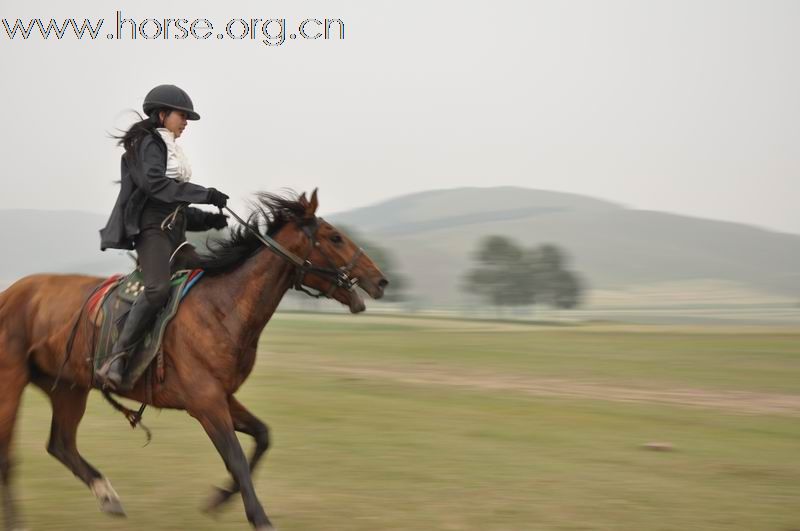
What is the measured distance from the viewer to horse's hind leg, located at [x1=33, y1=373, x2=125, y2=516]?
8.11 metres

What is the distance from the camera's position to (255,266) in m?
7.51

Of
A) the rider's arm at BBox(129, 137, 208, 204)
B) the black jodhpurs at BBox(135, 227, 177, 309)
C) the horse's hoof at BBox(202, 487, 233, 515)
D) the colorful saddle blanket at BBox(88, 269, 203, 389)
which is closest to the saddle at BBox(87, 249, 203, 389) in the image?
the colorful saddle blanket at BBox(88, 269, 203, 389)

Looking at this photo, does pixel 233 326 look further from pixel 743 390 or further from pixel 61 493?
pixel 743 390

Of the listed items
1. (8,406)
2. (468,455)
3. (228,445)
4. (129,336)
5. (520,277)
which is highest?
(129,336)

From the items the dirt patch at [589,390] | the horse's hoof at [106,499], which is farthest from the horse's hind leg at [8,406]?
the dirt patch at [589,390]

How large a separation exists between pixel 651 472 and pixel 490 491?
88.6 inches

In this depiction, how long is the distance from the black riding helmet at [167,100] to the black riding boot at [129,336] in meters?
1.53

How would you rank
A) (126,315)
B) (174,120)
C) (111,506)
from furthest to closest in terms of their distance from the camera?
(111,506) → (174,120) → (126,315)

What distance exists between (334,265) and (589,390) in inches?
577

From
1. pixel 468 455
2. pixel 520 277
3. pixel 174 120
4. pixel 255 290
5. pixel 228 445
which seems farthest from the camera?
pixel 520 277

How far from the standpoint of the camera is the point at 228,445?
6941 mm

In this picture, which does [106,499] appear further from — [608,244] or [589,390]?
[608,244]

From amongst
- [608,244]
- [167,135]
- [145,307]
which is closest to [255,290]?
[145,307]

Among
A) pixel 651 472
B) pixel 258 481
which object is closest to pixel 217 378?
pixel 258 481
